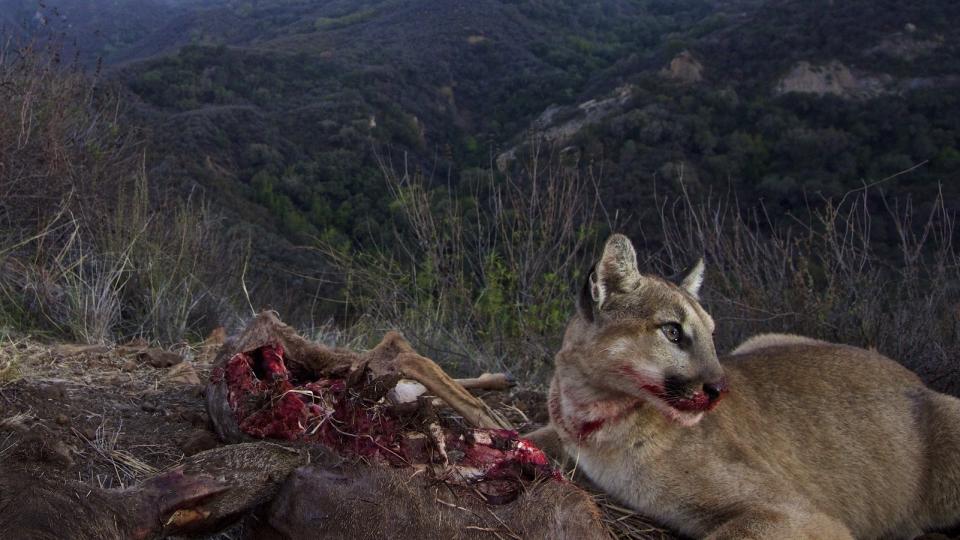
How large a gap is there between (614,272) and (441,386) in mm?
954

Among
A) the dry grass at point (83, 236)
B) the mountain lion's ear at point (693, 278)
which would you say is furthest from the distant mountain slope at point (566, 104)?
the mountain lion's ear at point (693, 278)

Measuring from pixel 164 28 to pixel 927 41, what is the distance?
165ft

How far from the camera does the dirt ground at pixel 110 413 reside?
3.56 m

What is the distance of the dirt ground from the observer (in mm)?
3557

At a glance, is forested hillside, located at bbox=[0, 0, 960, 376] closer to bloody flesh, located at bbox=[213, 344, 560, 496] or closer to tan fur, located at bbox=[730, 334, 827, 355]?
tan fur, located at bbox=[730, 334, 827, 355]

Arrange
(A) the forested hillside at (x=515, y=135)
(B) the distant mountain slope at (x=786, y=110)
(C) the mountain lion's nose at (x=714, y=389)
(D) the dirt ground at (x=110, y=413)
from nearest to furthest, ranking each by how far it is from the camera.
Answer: (D) the dirt ground at (x=110, y=413), (C) the mountain lion's nose at (x=714, y=389), (A) the forested hillside at (x=515, y=135), (B) the distant mountain slope at (x=786, y=110)

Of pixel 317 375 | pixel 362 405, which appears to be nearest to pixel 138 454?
pixel 317 375

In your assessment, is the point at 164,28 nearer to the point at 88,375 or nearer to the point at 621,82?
the point at 621,82

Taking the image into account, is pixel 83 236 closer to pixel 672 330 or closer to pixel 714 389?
pixel 672 330

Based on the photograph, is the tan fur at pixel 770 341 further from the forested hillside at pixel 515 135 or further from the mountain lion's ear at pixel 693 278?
the forested hillside at pixel 515 135

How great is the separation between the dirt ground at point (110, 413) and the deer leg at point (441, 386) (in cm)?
66

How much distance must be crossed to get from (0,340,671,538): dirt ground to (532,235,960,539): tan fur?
0.27 m

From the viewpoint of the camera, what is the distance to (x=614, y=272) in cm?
396

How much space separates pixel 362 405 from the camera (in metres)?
3.45
